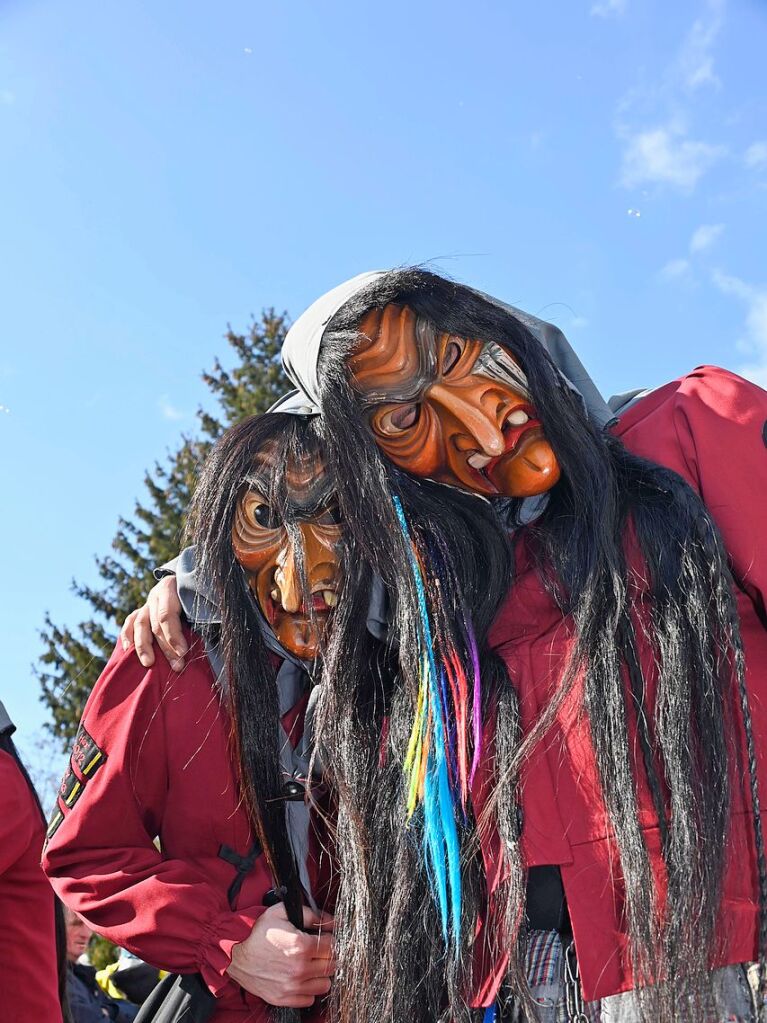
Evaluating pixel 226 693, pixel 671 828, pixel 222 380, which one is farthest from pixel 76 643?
pixel 671 828

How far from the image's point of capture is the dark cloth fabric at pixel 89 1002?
486cm

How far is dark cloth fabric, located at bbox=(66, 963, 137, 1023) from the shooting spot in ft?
15.9

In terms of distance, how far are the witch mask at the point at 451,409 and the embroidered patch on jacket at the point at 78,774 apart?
104 cm

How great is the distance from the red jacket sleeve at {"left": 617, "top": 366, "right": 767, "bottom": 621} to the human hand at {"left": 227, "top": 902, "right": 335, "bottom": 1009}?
1.22 meters

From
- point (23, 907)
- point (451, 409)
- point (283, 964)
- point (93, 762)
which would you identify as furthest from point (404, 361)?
point (23, 907)

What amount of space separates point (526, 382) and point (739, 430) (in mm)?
487

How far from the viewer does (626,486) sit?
2359 mm

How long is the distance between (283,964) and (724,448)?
4.80 feet

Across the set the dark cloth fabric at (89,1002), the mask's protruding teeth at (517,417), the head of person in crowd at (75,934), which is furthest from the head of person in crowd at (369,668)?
the head of person in crowd at (75,934)

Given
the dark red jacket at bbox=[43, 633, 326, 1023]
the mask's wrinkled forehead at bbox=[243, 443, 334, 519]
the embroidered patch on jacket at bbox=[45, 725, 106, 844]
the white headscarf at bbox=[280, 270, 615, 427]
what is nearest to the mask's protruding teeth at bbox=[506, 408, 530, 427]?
the white headscarf at bbox=[280, 270, 615, 427]

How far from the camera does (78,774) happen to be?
8.73ft

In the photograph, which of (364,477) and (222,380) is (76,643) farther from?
(364,477)

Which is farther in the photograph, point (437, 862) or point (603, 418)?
point (603, 418)

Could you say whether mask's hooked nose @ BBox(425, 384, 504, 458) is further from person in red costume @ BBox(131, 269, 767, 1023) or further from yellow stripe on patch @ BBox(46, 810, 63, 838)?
yellow stripe on patch @ BBox(46, 810, 63, 838)
